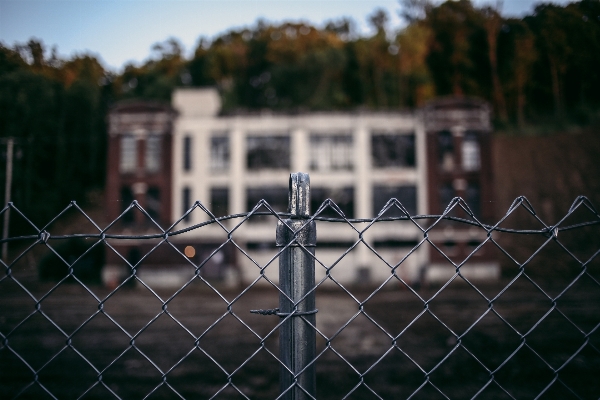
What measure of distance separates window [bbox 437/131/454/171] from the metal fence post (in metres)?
26.0

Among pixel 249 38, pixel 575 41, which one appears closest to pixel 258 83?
pixel 249 38

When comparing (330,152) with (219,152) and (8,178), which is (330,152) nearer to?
(219,152)

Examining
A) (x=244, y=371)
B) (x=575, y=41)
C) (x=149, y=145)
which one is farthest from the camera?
(x=149, y=145)

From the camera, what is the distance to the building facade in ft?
82.1

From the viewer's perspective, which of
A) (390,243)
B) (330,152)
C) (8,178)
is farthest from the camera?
(330,152)

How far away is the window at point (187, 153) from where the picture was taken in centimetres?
2616

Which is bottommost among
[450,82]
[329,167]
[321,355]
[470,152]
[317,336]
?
[317,336]

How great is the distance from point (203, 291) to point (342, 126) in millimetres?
14680

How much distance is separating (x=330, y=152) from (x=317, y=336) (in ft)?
59.1

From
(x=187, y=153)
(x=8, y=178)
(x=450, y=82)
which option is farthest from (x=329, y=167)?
(x=8, y=178)

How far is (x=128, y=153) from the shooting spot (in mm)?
25328

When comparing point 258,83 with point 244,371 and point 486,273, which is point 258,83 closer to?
point 486,273

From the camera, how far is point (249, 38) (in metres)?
39.6

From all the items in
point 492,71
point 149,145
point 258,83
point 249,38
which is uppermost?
point 249,38
